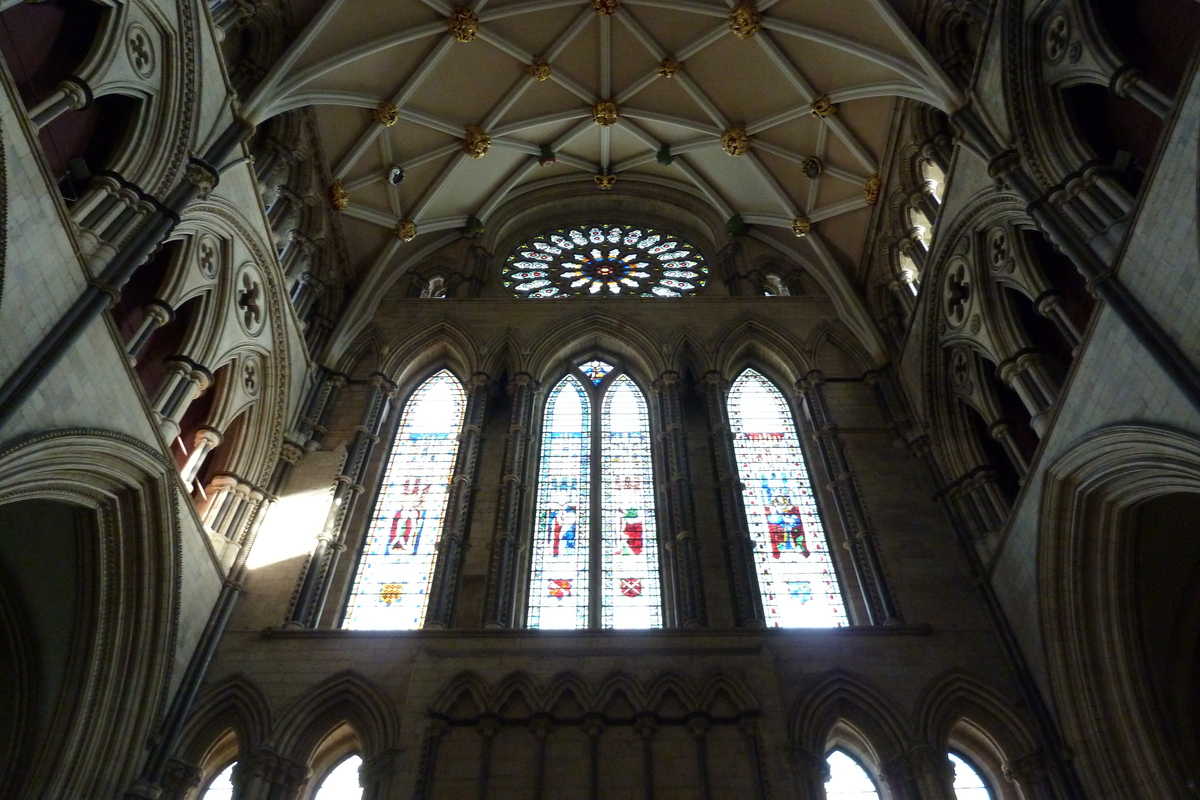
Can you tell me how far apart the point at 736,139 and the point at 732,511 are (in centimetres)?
678

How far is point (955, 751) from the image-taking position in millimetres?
9820

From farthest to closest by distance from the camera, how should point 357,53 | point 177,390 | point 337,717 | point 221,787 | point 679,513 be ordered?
point 357,53, point 679,513, point 177,390, point 337,717, point 221,787

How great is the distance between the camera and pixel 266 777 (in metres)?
9.03

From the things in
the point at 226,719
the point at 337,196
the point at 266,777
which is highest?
the point at 337,196

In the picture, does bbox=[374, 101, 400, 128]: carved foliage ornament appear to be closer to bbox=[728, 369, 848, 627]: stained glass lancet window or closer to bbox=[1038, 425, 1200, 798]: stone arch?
bbox=[728, 369, 848, 627]: stained glass lancet window

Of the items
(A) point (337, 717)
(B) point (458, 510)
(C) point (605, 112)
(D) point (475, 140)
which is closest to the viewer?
(A) point (337, 717)

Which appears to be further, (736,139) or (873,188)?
(736,139)

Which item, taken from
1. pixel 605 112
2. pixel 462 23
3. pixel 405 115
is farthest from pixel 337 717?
pixel 605 112

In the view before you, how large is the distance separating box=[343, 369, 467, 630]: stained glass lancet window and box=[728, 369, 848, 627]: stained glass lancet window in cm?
415

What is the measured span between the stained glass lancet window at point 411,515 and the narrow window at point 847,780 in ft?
16.2

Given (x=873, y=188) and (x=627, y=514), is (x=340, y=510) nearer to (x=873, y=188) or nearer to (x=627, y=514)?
(x=627, y=514)

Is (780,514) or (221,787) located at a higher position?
(780,514)

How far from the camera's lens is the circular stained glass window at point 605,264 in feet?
55.0

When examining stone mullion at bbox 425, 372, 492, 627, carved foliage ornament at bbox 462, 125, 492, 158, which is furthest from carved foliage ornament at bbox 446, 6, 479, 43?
stone mullion at bbox 425, 372, 492, 627
